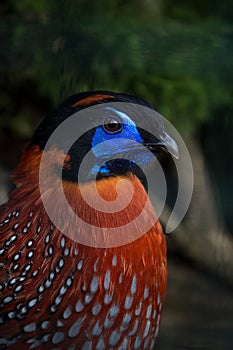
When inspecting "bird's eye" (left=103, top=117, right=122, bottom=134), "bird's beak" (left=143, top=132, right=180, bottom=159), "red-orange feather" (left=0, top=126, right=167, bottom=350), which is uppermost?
"bird's eye" (left=103, top=117, right=122, bottom=134)

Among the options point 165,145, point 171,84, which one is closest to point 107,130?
point 165,145

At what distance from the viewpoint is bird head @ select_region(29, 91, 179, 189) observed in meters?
2.54

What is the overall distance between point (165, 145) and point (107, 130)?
178 millimetres

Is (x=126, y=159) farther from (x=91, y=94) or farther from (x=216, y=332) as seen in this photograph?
(x=216, y=332)

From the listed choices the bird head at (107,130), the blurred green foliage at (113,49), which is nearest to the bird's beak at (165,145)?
the bird head at (107,130)

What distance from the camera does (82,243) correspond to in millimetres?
2576

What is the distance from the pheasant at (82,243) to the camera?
8.30 feet

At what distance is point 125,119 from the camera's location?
253cm

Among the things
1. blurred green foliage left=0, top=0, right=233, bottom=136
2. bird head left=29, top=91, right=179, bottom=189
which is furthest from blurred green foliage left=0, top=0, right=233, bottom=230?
bird head left=29, top=91, right=179, bottom=189

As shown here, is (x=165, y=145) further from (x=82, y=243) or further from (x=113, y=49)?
(x=113, y=49)

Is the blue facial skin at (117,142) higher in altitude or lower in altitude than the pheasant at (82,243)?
higher

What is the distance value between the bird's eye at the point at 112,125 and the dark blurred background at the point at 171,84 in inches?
20.2

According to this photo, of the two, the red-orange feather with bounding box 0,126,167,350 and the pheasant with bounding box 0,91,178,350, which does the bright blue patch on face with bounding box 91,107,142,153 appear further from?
the red-orange feather with bounding box 0,126,167,350

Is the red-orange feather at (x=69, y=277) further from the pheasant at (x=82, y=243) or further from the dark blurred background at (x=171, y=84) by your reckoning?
the dark blurred background at (x=171, y=84)
